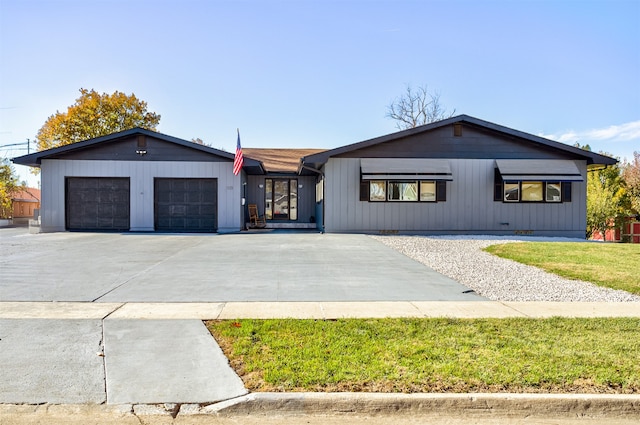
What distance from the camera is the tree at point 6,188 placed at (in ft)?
104

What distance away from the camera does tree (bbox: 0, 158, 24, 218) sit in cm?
3155

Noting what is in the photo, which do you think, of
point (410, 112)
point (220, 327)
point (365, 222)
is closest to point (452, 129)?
point (365, 222)

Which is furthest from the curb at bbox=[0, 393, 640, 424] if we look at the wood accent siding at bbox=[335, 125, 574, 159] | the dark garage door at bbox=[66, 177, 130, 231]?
the dark garage door at bbox=[66, 177, 130, 231]

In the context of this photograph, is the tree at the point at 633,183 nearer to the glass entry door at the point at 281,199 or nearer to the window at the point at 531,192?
the window at the point at 531,192

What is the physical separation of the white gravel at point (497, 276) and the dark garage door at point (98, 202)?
11.7 meters

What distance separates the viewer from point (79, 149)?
17484 millimetres

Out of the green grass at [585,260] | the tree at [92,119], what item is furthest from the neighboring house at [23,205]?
the green grass at [585,260]

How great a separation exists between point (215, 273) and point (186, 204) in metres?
10.2

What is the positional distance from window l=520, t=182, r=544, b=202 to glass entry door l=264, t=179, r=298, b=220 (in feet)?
34.3

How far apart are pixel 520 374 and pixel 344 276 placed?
4.85 m

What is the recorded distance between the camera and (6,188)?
3369 cm

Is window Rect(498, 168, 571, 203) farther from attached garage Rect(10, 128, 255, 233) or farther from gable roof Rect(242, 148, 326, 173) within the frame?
attached garage Rect(10, 128, 255, 233)

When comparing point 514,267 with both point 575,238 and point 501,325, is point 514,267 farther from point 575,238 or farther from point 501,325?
point 575,238

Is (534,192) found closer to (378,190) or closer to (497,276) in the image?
(378,190)
